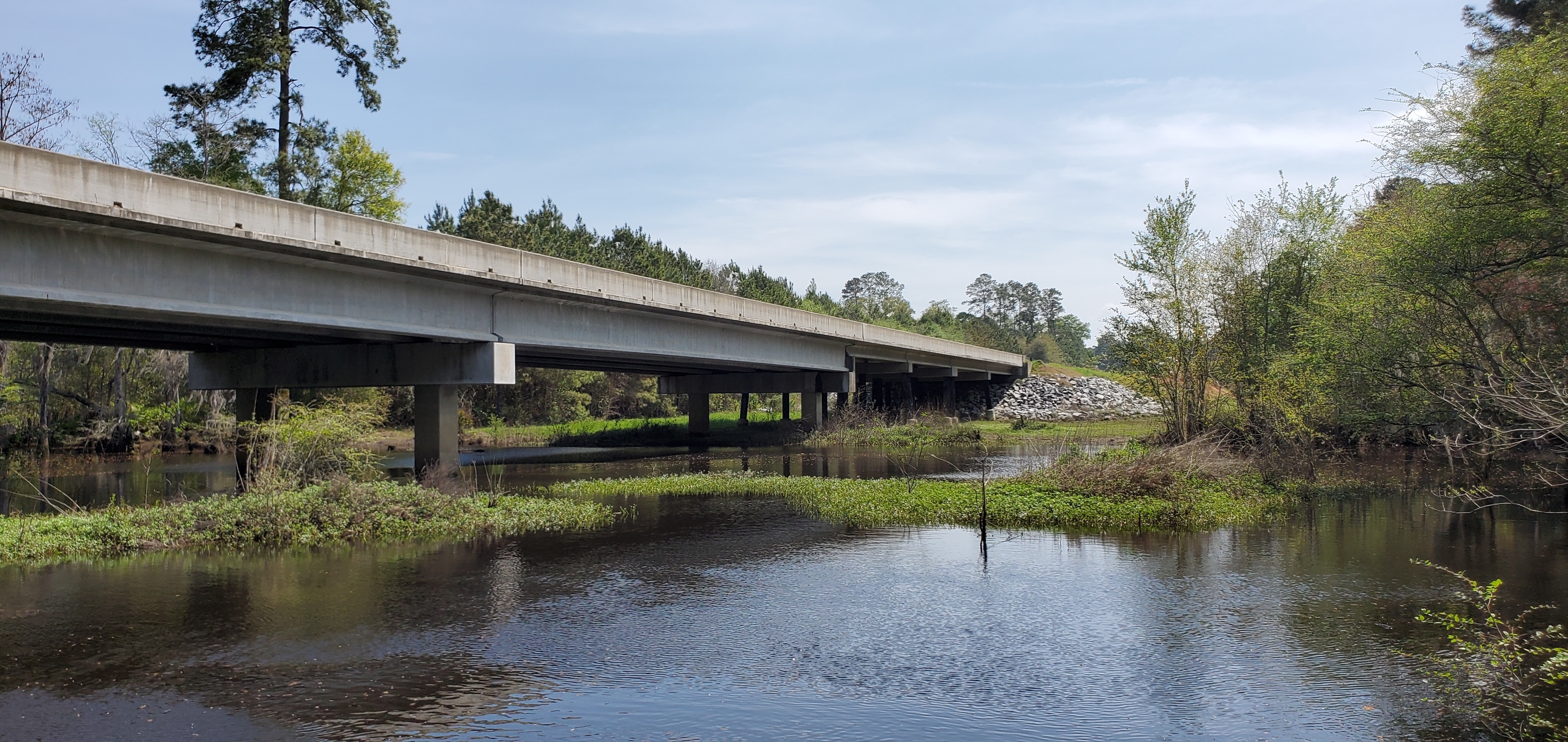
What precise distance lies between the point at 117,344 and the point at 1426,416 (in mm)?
36353

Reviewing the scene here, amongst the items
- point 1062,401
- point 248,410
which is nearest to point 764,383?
point 248,410

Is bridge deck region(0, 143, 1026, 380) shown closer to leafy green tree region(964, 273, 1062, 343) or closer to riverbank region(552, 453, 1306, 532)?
riverbank region(552, 453, 1306, 532)

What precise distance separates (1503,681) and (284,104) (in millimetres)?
38871

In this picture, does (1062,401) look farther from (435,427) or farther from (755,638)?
(755,638)

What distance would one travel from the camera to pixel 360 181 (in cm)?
4772

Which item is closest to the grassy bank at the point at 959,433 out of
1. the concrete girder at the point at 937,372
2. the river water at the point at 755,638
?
the concrete girder at the point at 937,372

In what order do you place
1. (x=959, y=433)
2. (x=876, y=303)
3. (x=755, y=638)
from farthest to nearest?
(x=876, y=303) → (x=959, y=433) → (x=755, y=638)

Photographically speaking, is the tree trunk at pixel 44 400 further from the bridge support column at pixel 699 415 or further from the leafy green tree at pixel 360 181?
the bridge support column at pixel 699 415

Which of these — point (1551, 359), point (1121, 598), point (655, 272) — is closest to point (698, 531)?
point (1121, 598)

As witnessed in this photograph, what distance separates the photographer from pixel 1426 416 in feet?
81.4

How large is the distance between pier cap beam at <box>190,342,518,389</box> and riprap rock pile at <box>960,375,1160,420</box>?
145 ft

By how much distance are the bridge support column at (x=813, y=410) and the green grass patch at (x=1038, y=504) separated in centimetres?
2657

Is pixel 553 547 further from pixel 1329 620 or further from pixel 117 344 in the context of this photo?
pixel 117 344

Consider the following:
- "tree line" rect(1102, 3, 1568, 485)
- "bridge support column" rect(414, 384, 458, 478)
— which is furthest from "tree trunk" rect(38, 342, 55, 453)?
"tree line" rect(1102, 3, 1568, 485)
